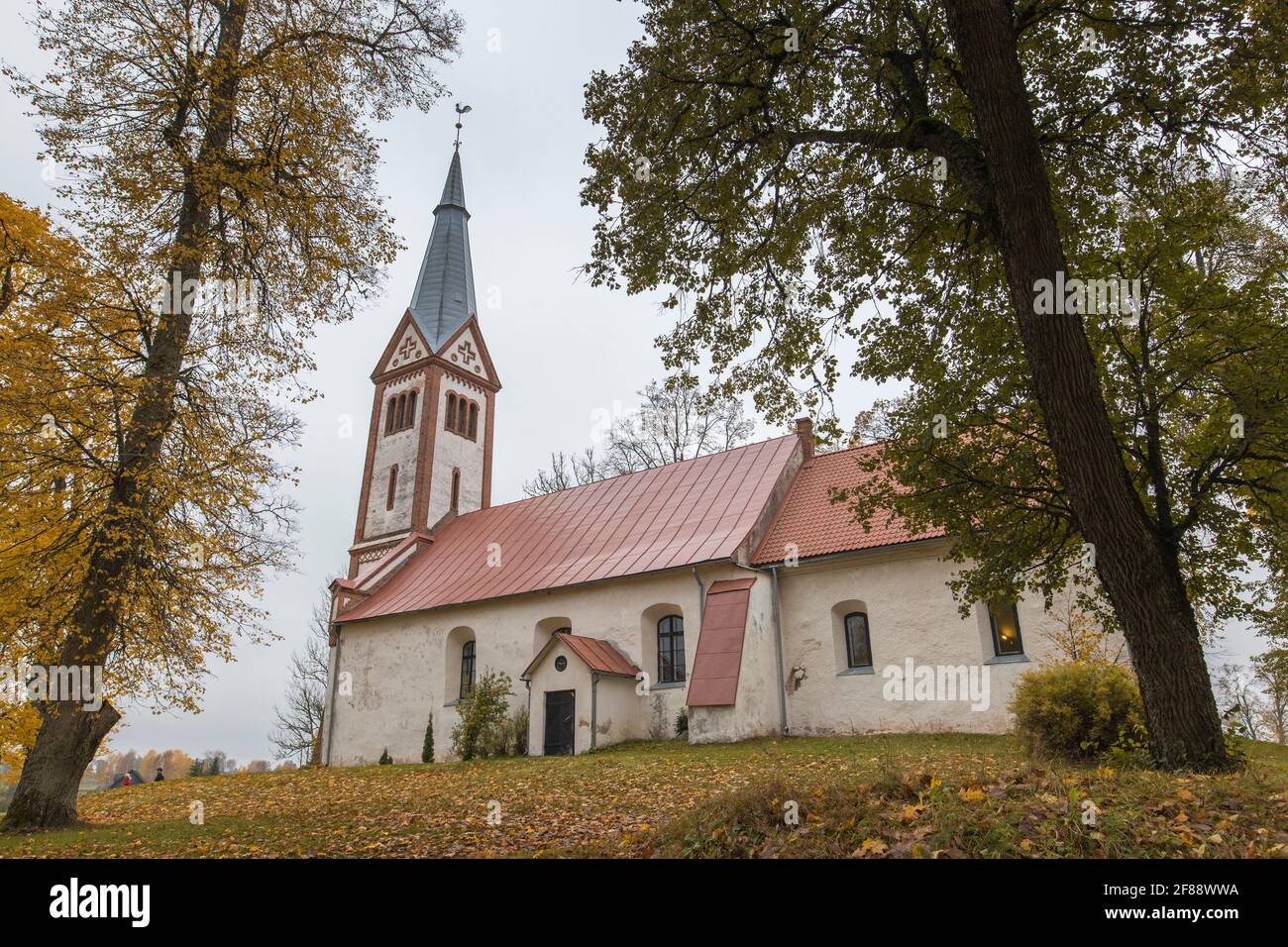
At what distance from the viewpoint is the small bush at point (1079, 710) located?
7828 millimetres

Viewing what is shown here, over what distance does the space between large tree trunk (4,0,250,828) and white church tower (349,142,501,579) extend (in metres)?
17.9

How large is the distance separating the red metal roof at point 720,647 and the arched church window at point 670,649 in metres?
1.61

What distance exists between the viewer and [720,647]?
587 inches

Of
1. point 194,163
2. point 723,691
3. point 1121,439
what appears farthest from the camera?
point 723,691

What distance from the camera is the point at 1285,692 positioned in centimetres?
2130

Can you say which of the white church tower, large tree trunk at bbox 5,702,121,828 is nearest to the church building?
the white church tower

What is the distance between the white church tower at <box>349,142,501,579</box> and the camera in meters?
28.2

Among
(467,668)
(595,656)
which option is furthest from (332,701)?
(595,656)

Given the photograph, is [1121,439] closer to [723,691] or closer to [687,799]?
[687,799]

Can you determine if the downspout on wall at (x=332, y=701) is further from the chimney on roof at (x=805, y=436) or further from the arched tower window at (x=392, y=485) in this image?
the chimney on roof at (x=805, y=436)

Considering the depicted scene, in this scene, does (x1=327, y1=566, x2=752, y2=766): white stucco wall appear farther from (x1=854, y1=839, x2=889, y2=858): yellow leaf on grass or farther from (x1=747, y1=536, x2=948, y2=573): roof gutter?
(x1=854, y1=839, x2=889, y2=858): yellow leaf on grass
